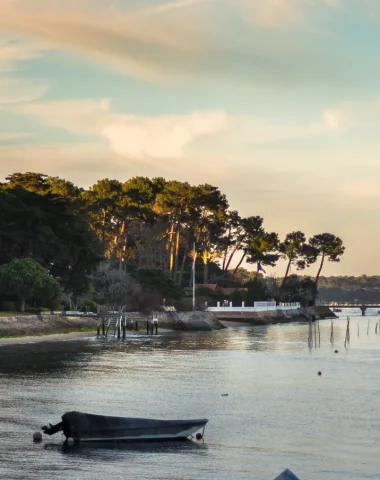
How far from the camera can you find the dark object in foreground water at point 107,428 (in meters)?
38.4

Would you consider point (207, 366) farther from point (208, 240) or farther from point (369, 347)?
point (208, 240)

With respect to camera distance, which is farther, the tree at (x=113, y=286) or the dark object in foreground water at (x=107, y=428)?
the tree at (x=113, y=286)

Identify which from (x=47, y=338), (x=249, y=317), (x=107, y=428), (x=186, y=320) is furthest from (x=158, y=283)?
(x=107, y=428)

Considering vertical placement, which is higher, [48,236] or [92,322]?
[48,236]

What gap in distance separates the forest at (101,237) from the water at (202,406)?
20.7 m

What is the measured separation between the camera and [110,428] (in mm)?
38531

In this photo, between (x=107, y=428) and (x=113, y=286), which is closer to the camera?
(x=107, y=428)

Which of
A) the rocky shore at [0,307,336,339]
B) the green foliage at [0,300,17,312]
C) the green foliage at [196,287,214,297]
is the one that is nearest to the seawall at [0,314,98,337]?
the rocky shore at [0,307,336,339]

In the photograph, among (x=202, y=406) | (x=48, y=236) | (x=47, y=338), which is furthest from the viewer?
(x=48, y=236)

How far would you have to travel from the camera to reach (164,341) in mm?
115000

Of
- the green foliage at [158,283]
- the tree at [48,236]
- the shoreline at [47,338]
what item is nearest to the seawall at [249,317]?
the green foliage at [158,283]

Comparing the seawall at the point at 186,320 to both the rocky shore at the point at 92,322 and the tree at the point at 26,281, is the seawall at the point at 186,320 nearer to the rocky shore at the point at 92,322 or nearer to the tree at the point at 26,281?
the rocky shore at the point at 92,322

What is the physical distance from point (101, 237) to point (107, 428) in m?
155

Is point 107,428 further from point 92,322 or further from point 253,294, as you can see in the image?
point 253,294
